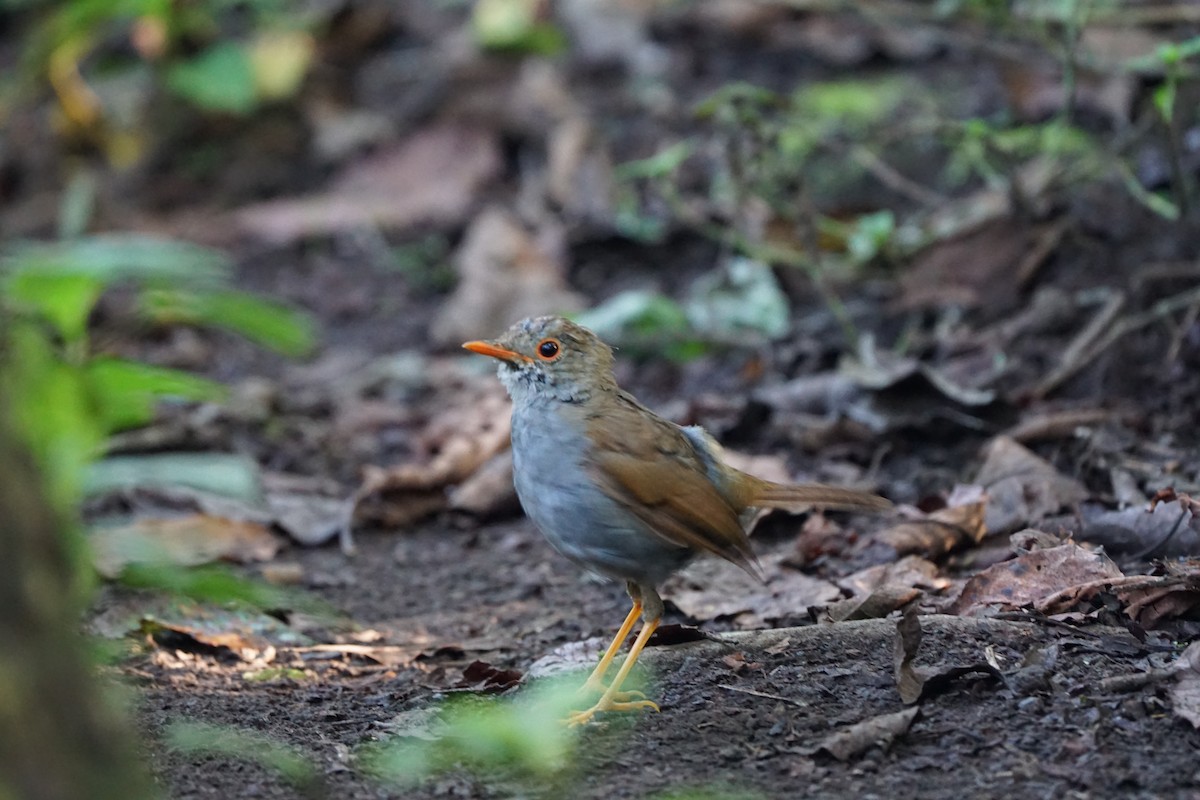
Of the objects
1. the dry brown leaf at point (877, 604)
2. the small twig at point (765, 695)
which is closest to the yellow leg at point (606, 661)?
the small twig at point (765, 695)

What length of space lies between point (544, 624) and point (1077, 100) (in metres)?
4.97

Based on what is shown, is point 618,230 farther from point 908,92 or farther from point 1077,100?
point 1077,100

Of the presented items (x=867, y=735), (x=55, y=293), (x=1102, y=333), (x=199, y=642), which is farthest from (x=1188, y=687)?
(x=55, y=293)

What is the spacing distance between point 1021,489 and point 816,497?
975 mm

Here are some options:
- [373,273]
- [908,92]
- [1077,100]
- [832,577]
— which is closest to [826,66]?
[908,92]

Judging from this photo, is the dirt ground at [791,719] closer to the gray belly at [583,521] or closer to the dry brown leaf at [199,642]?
the dry brown leaf at [199,642]

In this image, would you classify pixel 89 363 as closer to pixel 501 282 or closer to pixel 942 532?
pixel 942 532

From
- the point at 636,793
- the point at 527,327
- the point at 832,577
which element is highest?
the point at 527,327

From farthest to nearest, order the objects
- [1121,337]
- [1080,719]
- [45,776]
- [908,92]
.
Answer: [908,92] → [1121,337] → [1080,719] → [45,776]

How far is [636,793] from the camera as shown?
2.71 meters

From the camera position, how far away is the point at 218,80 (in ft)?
31.9

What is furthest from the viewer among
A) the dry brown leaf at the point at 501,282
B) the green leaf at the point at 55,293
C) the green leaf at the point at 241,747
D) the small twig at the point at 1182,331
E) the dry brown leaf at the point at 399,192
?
the dry brown leaf at the point at 399,192

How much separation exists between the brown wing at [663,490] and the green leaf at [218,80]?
21.9 feet

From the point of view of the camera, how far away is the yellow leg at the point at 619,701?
3.27m
